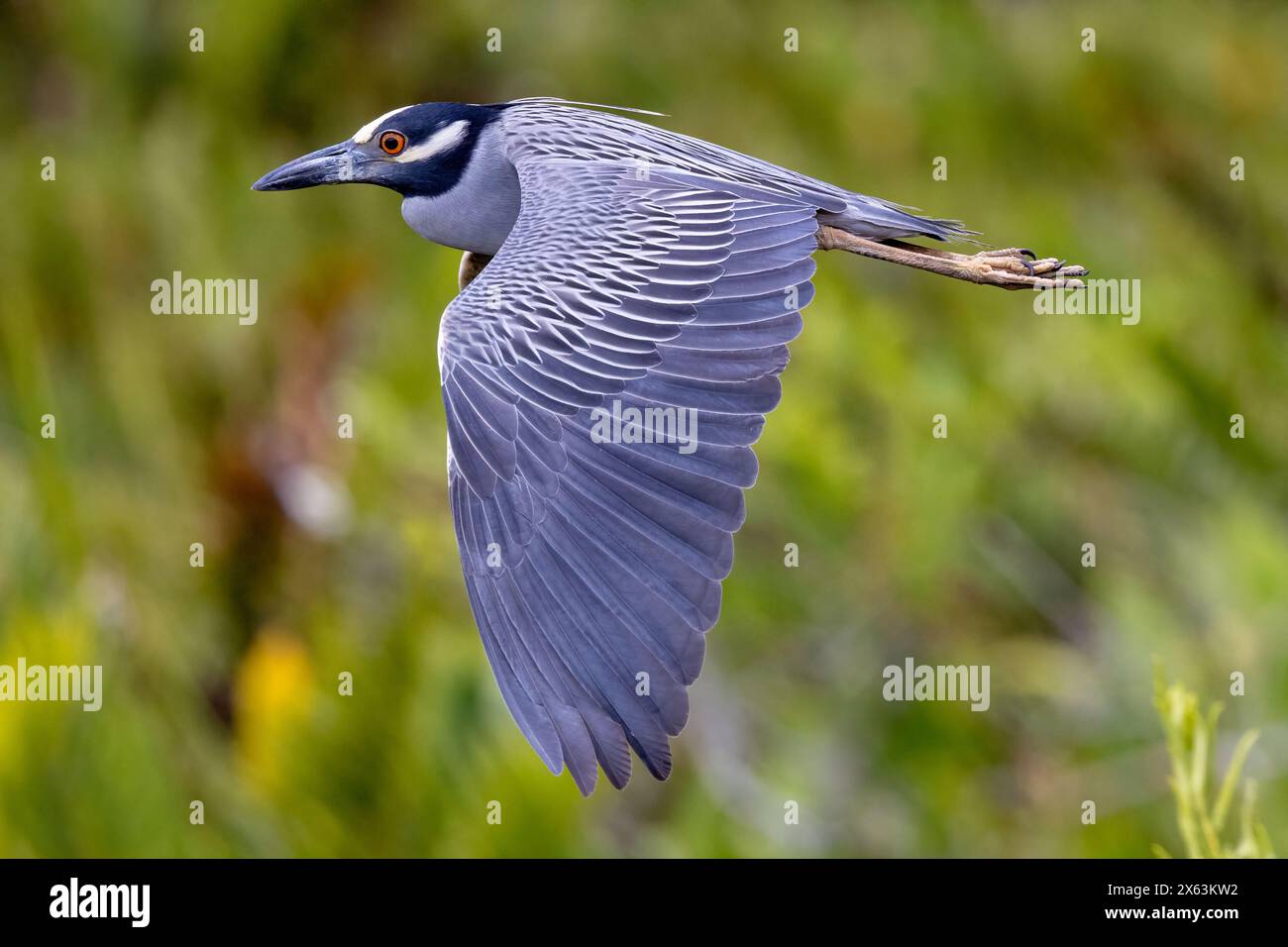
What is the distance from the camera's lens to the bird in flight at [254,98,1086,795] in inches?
92.7

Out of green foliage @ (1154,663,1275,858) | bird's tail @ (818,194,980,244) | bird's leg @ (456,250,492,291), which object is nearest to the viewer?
green foliage @ (1154,663,1275,858)

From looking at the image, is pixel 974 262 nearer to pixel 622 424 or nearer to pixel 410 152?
pixel 622 424

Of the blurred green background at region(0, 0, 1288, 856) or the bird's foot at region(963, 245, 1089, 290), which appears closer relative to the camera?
the bird's foot at region(963, 245, 1089, 290)

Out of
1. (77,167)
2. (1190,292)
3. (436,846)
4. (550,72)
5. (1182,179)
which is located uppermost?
(550,72)

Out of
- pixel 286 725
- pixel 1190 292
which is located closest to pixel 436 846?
pixel 286 725

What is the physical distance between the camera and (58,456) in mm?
5059

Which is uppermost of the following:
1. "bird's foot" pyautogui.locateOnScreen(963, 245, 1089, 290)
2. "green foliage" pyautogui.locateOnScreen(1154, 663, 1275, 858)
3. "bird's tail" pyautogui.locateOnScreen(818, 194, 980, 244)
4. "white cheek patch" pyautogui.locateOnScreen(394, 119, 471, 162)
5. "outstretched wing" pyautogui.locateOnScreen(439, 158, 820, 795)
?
"white cheek patch" pyautogui.locateOnScreen(394, 119, 471, 162)

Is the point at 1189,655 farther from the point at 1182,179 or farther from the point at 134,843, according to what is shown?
the point at 134,843

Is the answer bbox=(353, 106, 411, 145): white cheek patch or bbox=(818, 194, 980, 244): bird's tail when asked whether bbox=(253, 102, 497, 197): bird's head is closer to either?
bbox=(353, 106, 411, 145): white cheek patch

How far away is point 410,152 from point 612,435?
27.6 inches

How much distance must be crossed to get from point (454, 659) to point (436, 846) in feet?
1.97

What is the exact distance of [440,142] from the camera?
2.88 metres

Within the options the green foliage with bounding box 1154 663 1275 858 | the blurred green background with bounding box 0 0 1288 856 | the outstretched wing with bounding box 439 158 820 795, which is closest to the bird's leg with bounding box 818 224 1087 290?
the outstretched wing with bounding box 439 158 820 795

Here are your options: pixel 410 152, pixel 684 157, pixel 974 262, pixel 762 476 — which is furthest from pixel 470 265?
pixel 762 476
